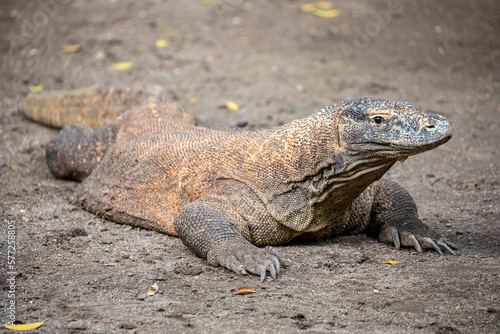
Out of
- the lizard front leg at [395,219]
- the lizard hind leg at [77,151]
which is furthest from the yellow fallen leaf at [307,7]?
the lizard front leg at [395,219]

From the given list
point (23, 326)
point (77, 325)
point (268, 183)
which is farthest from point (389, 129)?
point (23, 326)

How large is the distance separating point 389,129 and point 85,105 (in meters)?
4.06

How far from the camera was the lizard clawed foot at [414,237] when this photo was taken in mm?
4324

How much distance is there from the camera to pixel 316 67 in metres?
9.31

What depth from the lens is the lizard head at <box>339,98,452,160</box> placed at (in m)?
3.67

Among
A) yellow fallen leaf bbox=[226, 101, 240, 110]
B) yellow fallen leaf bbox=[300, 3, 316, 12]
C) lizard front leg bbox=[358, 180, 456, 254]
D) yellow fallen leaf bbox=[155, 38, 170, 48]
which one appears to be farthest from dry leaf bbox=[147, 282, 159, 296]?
yellow fallen leaf bbox=[300, 3, 316, 12]

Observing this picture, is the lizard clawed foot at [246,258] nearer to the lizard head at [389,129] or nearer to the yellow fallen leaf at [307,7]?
the lizard head at [389,129]

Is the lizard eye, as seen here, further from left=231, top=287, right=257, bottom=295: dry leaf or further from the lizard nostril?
left=231, top=287, right=257, bottom=295: dry leaf

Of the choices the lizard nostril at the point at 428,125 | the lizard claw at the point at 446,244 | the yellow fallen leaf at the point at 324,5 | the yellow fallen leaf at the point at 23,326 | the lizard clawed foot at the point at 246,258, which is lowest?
the yellow fallen leaf at the point at 324,5

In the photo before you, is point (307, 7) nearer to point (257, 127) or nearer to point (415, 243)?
point (257, 127)

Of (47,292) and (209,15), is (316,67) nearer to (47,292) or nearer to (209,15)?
(209,15)

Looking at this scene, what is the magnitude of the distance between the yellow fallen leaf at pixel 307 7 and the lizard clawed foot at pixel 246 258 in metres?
7.68

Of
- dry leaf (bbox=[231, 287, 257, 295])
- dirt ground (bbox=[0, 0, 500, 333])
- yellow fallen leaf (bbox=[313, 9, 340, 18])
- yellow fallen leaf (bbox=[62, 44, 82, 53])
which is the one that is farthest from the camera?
yellow fallen leaf (bbox=[313, 9, 340, 18])

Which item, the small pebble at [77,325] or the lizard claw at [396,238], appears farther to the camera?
the lizard claw at [396,238]
